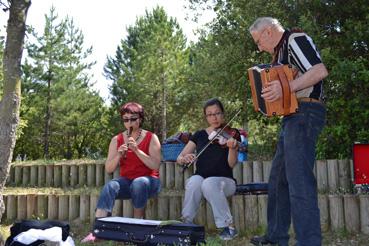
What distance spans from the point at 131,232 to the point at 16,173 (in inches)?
139

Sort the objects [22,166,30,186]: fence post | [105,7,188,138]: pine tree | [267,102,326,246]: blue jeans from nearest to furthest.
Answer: [267,102,326,246]: blue jeans, [22,166,30,186]: fence post, [105,7,188,138]: pine tree

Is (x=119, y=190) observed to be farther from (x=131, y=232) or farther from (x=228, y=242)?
(x=228, y=242)

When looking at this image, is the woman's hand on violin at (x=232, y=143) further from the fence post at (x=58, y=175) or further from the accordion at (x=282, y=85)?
the fence post at (x=58, y=175)

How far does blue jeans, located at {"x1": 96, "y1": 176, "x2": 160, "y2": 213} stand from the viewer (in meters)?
3.38

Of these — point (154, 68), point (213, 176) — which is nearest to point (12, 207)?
point (213, 176)

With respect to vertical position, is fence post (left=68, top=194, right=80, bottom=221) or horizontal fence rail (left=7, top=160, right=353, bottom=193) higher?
horizontal fence rail (left=7, top=160, right=353, bottom=193)

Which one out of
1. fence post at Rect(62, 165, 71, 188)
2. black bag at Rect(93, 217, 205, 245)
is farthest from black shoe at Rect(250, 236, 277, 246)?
fence post at Rect(62, 165, 71, 188)

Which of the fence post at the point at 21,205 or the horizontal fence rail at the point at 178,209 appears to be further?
the fence post at the point at 21,205

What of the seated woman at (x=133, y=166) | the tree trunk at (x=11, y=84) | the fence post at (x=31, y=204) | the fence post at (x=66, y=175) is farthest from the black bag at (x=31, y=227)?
the fence post at (x=66, y=175)

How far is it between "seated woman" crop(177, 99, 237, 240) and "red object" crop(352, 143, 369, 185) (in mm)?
1086

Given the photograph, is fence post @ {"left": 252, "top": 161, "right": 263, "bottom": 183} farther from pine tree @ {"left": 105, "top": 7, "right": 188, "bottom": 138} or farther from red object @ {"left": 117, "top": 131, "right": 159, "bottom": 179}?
pine tree @ {"left": 105, "top": 7, "right": 188, "bottom": 138}

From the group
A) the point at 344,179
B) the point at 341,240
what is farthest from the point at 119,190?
the point at 344,179

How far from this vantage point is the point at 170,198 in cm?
384

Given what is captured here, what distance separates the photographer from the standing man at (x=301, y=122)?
2.35m
